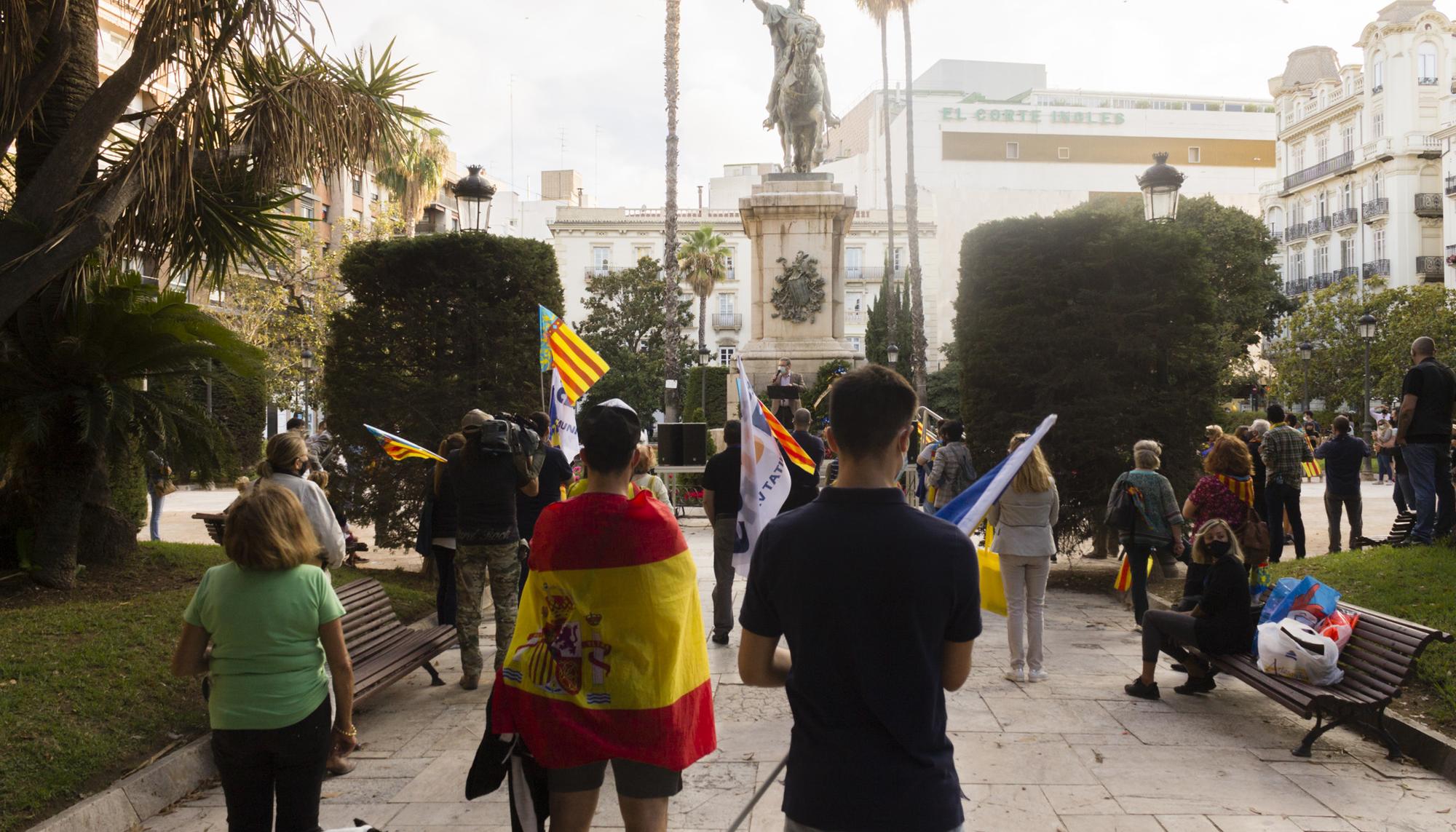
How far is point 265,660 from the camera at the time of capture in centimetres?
371

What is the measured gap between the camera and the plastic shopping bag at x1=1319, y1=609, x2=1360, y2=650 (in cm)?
677

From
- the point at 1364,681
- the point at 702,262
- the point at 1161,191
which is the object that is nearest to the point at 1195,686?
the point at 1364,681

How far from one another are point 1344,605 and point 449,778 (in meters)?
5.39

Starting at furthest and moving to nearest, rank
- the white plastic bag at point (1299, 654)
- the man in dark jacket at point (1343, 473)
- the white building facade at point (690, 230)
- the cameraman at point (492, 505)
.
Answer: the white building facade at point (690, 230), the man in dark jacket at point (1343, 473), the cameraman at point (492, 505), the white plastic bag at point (1299, 654)

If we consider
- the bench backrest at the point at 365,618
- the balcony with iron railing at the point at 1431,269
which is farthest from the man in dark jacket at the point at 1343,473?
the balcony with iron railing at the point at 1431,269

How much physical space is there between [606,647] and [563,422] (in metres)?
6.52

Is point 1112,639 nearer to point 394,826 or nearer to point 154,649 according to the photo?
point 394,826

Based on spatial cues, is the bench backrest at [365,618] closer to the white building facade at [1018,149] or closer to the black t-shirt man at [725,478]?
the black t-shirt man at [725,478]

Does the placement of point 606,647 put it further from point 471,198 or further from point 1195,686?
point 471,198

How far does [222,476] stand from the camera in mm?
9344

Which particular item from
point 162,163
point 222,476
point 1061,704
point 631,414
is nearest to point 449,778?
point 631,414

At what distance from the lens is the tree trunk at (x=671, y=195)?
1312 inches

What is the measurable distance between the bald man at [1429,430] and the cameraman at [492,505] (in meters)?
7.92

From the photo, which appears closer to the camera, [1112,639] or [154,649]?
[154,649]
